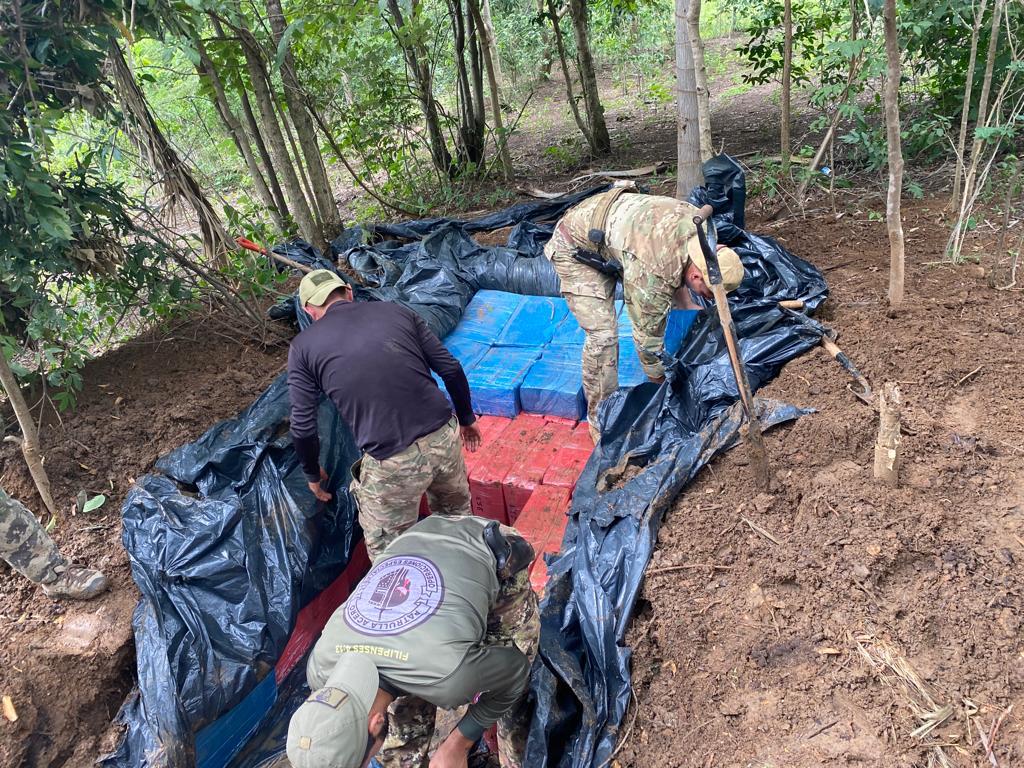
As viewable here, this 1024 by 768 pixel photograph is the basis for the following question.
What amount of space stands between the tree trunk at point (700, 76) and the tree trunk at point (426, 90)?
3.12 metres

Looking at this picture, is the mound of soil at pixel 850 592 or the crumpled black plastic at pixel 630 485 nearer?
the mound of soil at pixel 850 592

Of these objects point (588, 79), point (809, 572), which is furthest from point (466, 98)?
point (809, 572)

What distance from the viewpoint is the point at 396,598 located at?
1806 mm

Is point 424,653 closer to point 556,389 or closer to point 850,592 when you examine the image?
point 850,592

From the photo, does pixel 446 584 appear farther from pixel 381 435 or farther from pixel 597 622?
pixel 381 435

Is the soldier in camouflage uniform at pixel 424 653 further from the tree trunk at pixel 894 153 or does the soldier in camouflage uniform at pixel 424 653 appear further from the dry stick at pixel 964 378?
the tree trunk at pixel 894 153

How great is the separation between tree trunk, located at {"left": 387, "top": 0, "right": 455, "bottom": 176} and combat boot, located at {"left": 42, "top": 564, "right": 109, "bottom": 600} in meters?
5.13

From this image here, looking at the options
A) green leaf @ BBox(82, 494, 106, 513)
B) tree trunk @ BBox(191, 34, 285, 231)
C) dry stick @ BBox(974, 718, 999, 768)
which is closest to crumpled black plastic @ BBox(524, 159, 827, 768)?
dry stick @ BBox(974, 718, 999, 768)

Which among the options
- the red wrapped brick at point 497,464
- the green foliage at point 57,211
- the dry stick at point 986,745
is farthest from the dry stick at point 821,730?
the green foliage at point 57,211

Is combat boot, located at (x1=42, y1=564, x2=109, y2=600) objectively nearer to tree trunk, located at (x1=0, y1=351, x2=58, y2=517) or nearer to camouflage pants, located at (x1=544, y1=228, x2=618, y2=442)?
tree trunk, located at (x1=0, y1=351, x2=58, y2=517)

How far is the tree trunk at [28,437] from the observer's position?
2.65 m

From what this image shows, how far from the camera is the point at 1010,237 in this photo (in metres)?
3.83

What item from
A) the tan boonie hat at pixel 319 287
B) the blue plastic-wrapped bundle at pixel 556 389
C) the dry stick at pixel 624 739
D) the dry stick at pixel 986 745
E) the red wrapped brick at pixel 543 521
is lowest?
the red wrapped brick at pixel 543 521

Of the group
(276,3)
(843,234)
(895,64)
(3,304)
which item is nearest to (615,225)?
(895,64)
